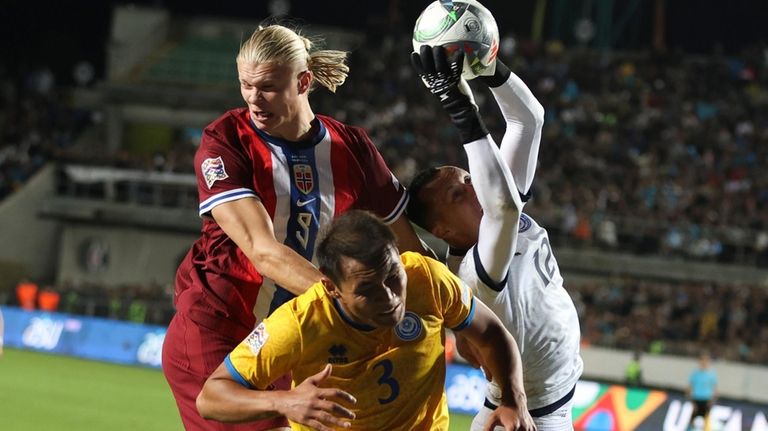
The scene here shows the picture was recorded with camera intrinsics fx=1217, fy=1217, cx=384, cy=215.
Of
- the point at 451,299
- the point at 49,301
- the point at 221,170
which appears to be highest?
the point at 221,170

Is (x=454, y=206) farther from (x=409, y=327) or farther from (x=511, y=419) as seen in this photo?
(x=511, y=419)

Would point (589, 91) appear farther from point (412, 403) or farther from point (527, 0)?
point (412, 403)

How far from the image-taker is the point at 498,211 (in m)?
4.37

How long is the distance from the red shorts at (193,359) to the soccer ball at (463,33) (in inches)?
53.1

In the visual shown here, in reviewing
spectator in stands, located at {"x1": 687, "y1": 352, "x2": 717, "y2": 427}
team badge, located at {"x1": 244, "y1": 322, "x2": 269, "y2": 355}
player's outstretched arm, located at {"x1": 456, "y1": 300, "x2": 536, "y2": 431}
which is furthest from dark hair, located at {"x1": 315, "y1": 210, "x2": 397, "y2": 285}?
spectator in stands, located at {"x1": 687, "y1": 352, "x2": 717, "y2": 427}

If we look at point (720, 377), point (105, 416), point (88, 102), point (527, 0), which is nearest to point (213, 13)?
point (88, 102)

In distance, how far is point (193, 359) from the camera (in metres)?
4.68

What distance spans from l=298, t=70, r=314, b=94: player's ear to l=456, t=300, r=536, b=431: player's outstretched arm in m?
1.15

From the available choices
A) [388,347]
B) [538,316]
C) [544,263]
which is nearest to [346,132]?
[544,263]

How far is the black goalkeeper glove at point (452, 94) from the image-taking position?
14.3 feet

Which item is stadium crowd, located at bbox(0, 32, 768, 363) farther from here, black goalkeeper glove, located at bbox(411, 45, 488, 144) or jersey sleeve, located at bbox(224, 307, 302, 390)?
jersey sleeve, located at bbox(224, 307, 302, 390)

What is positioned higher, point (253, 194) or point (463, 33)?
point (463, 33)

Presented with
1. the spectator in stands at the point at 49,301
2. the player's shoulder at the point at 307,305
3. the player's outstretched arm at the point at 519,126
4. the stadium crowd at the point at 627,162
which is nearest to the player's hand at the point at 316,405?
the player's shoulder at the point at 307,305

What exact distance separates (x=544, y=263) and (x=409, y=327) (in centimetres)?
102
